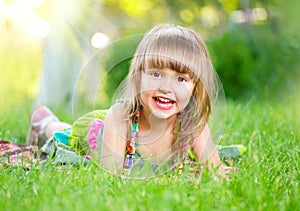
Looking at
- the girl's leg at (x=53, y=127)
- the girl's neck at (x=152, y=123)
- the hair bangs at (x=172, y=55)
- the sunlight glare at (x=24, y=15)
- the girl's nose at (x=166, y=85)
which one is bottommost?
the girl's leg at (x=53, y=127)

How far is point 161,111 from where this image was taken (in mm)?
2229

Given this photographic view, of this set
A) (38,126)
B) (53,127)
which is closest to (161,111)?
(53,127)

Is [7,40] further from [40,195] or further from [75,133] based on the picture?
[40,195]

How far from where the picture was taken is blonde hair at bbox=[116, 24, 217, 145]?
2162 millimetres

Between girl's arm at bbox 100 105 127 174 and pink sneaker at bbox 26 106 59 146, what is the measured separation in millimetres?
1030

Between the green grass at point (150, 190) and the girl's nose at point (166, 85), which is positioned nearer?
the green grass at point (150, 190)

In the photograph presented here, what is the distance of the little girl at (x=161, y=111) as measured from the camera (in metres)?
2.16

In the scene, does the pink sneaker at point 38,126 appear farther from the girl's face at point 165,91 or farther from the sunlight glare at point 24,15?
the sunlight glare at point 24,15

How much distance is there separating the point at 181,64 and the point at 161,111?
217mm

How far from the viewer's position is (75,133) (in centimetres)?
276

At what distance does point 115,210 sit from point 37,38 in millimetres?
7495

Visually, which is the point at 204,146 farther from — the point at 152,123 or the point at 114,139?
the point at 114,139

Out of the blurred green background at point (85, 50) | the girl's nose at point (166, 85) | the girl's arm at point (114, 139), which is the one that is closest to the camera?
the girl's nose at point (166, 85)

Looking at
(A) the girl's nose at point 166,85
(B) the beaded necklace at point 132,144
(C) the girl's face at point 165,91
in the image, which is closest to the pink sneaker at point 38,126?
(B) the beaded necklace at point 132,144
